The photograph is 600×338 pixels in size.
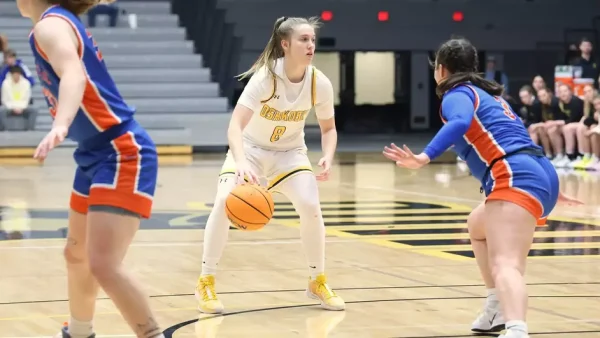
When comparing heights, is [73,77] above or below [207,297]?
above

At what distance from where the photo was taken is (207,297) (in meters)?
6.26

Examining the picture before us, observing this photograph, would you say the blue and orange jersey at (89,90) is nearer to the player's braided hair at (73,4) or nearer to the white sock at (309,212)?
the player's braided hair at (73,4)

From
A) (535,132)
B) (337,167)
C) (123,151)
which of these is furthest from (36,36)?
(535,132)

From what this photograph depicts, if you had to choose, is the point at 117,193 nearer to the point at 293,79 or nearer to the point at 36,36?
the point at 36,36

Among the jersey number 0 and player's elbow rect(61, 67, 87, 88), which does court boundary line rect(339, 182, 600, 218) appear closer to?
the jersey number 0

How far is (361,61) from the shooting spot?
32.1m

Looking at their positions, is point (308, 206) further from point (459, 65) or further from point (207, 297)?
point (459, 65)

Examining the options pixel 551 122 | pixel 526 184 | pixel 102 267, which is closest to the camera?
pixel 102 267

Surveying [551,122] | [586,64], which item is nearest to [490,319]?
[551,122]

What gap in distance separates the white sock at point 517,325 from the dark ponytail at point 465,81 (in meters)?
1.20

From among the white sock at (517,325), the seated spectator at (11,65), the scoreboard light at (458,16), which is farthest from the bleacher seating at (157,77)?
the white sock at (517,325)

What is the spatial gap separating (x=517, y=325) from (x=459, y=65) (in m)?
1.34

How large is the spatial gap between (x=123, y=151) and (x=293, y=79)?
2.20 meters

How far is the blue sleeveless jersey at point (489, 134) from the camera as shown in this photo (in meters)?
5.33
